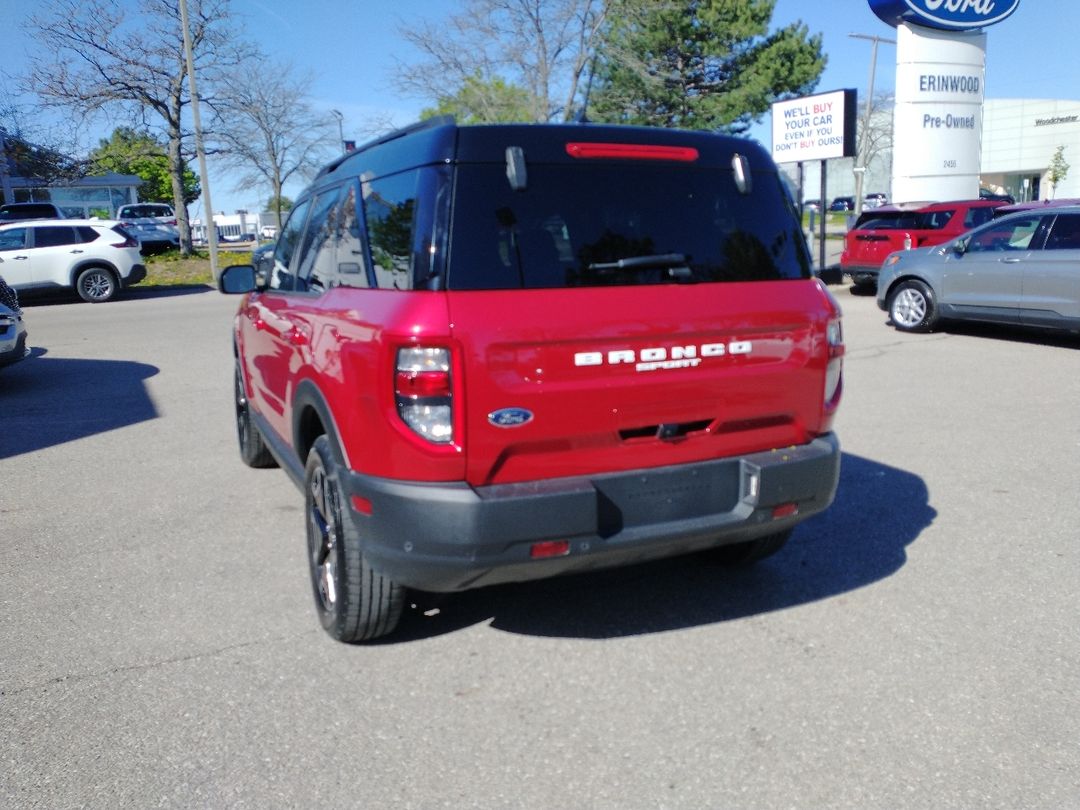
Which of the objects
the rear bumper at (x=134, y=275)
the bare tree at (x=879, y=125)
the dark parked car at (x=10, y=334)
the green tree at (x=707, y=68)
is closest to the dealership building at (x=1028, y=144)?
the bare tree at (x=879, y=125)

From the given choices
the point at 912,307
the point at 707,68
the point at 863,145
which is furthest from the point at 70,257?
the point at 863,145

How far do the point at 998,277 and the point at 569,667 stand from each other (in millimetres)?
9227

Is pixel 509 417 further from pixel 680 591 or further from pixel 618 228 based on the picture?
pixel 680 591

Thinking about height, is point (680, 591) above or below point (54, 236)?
below

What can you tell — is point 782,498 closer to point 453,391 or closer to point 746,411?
point 746,411

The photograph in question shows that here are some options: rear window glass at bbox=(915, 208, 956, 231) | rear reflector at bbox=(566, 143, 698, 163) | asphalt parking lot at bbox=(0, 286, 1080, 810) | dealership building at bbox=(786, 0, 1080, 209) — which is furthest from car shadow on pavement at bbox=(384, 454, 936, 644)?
dealership building at bbox=(786, 0, 1080, 209)

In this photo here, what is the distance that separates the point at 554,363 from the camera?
2.82 m

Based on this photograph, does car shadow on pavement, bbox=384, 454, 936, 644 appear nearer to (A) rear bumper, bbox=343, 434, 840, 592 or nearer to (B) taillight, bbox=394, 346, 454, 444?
(A) rear bumper, bbox=343, 434, 840, 592

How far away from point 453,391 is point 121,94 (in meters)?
27.8

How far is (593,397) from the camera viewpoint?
2871 mm

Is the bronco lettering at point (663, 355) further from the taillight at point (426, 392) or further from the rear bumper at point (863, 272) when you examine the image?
the rear bumper at point (863, 272)

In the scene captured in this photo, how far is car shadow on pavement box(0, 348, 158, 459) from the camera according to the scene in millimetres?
7220

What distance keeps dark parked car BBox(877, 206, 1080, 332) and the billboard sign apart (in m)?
8.26

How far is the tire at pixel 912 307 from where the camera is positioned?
11514 mm
